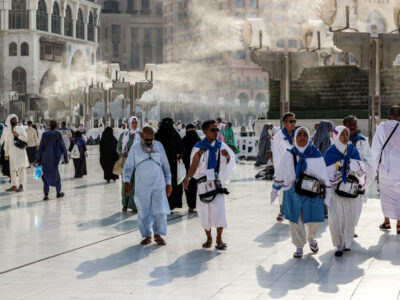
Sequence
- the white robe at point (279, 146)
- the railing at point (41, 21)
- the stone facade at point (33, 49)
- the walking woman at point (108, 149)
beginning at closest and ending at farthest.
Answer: the white robe at point (279, 146)
the walking woman at point (108, 149)
the stone facade at point (33, 49)
the railing at point (41, 21)

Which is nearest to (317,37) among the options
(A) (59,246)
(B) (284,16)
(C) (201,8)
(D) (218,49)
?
(A) (59,246)

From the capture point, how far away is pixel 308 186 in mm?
7148

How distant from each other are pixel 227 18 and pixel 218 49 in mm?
4667

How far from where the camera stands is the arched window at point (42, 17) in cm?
6856

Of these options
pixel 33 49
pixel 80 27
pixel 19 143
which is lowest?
pixel 19 143

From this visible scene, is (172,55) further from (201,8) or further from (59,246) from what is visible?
(59,246)

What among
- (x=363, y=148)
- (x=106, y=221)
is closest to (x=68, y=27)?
(x=106, y=221)

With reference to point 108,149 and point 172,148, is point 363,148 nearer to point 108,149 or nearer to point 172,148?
point 172,148

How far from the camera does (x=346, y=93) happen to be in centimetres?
2538

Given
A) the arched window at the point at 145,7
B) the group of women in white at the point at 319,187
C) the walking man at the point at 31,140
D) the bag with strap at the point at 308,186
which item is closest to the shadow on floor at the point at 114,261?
the group of women in white at the point at 319,187

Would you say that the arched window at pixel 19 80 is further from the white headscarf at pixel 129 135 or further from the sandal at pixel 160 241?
the sandal at pixel 160 241

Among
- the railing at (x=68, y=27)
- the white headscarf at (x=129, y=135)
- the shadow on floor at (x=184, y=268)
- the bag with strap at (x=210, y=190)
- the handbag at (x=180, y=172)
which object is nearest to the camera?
the shadow on floor at (x=184, y=268)

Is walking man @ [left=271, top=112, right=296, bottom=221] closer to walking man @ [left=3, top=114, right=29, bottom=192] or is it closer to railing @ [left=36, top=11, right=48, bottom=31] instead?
walking man @ [left=3, top=114, right=29, bottom=192]

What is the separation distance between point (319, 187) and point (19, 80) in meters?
63.7
